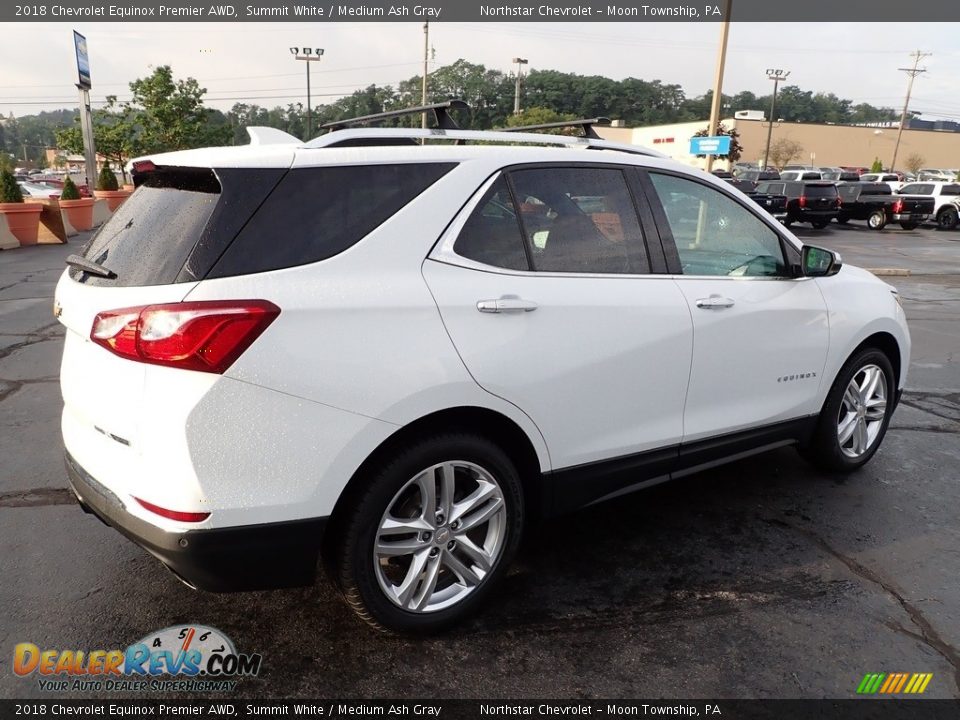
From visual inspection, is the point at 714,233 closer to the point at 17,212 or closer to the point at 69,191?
the point at 17,212

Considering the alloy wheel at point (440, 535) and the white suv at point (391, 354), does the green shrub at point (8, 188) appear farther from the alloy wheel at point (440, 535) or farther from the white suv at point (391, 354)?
the alloy wheel at point (440, 535)

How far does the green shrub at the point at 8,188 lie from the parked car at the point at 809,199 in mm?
22597

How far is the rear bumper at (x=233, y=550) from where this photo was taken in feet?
7.25

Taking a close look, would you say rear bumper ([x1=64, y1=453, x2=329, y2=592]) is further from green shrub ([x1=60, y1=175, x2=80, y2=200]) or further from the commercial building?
the commercial building

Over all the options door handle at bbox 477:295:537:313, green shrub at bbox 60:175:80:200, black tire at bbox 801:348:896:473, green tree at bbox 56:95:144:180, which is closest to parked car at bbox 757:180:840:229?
green shrub at bbox 60:175:80:200

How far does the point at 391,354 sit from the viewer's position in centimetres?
237

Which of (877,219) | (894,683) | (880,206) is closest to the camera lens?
(894,683)

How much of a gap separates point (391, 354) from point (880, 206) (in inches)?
1194

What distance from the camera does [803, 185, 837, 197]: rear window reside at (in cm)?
2581

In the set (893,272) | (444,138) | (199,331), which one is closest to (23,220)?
(444,138)

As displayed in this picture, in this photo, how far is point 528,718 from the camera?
2357mm

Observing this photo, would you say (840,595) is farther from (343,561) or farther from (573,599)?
(343,561)

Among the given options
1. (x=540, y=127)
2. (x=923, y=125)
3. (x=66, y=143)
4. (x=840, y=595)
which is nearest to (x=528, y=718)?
(x=840, y=595)

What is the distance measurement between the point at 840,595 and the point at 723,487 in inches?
46.7
